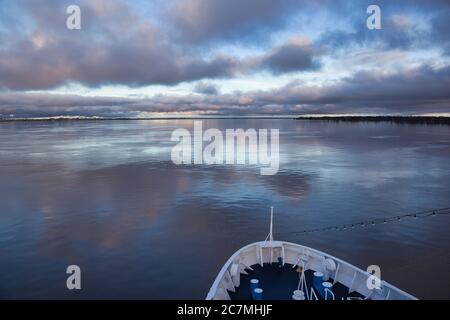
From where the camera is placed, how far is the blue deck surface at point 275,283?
1436 cm

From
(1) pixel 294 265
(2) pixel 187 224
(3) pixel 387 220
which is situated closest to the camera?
(1) pixel 294 265

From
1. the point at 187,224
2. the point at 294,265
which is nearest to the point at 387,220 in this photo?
the point at 294,265

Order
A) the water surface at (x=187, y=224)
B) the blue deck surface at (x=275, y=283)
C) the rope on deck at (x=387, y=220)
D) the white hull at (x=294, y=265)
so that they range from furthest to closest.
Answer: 1. the rope on deck at (x=387, y=220)
2. the water surface at (x=187, y=224)
3. the blue deck surface at (x=275, y=283)
4. the white hull at (x=294, y=265)

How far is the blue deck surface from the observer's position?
14.4 meters

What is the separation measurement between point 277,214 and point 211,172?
22.3 metres

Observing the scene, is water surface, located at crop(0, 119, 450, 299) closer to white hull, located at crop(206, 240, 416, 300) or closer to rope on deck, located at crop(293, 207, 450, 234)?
rope on deck, located at crop(293, 207, 450, 234)

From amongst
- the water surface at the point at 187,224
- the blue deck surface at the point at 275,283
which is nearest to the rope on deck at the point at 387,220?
the water surface at the point at 187,224

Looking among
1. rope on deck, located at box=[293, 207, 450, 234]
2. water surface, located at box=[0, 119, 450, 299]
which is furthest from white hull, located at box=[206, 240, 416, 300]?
rope on deck, located at box=[293, 207, 450, 234]

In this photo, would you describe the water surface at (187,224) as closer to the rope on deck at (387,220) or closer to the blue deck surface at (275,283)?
the rope on deck at (387,220)

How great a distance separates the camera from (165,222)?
95.5ft

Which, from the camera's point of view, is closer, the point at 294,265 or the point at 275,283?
the point at 275,283

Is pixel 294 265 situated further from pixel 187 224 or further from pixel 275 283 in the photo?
pixel 187 224

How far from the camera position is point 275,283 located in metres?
15.5
